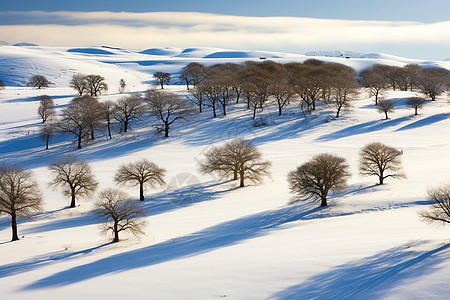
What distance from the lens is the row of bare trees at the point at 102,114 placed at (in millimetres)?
63312

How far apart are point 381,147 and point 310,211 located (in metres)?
11.3

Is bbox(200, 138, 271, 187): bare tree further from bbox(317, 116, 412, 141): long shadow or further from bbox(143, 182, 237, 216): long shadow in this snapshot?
bbox(317, 116, 412, 141): long shadow

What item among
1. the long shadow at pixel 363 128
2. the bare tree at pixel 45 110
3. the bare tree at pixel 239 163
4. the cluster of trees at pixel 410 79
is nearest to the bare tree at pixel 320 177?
the bare tree at pixel 239 163

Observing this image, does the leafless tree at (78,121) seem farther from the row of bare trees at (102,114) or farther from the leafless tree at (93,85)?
the leafless tree at (93,85)

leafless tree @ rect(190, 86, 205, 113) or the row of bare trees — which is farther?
leafless tree @ rect(190, 86, 205, 113)

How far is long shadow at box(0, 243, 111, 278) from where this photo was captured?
2070 cm

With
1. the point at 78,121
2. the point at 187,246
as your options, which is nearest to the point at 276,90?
the point at 78,121

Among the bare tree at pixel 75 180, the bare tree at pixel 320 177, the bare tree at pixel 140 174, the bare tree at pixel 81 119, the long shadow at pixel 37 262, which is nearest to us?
the long shadow at pixel 37 262

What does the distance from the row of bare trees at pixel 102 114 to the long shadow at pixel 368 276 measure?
52.4 metres

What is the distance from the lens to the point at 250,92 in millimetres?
77000

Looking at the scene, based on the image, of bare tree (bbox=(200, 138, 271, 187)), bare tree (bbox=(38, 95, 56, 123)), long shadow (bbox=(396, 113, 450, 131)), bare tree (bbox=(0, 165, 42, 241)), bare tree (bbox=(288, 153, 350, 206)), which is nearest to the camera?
bare tree (bbox=(0, 165, 42, 241))

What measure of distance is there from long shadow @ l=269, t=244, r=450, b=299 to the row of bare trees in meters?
52.4

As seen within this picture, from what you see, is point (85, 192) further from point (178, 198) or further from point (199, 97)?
point (199, 97)

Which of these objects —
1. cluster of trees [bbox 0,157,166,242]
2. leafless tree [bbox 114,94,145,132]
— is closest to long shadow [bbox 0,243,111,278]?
cluster of trees [bbox 0,157,166,242]
